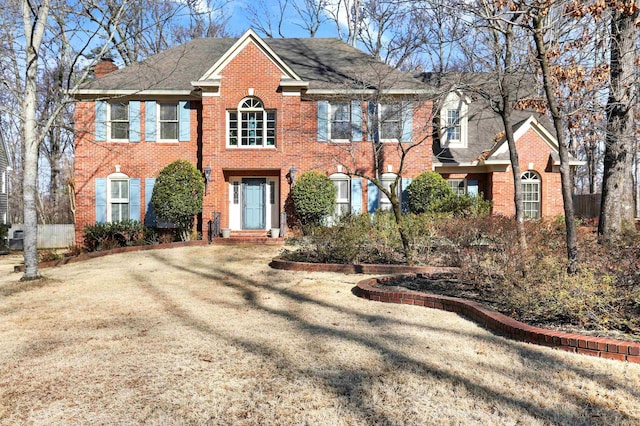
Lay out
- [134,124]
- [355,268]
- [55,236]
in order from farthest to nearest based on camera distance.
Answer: [55,236]
[134,124]
[355,268]

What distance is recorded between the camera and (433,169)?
17.8m

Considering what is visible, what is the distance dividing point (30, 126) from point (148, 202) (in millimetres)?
8385

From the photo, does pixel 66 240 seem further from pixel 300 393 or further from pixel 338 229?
pixel 300 393

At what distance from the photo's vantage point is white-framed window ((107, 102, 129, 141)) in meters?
17.7

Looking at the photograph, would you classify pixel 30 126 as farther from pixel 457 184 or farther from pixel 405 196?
pixel 457 184

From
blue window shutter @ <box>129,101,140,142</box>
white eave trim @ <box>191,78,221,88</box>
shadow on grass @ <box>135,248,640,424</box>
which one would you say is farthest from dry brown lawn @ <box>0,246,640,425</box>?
blue window shutter @ <box>129,101,140,142</box>

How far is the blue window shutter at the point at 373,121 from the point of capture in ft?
53.8

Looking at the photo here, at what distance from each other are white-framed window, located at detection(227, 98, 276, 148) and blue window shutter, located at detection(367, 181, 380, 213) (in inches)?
161

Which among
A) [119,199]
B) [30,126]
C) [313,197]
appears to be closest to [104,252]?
[119,199]

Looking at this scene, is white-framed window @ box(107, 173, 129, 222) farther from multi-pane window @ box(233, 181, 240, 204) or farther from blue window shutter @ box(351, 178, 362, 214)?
blue window shutter @ box(351, 178, 362, 214)

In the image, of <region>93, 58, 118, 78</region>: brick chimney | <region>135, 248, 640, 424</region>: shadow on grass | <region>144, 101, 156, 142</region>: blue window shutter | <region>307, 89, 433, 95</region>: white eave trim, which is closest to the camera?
<region>135, 248, 640, 424</region>: shadow on grass

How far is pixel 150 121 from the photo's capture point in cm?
1753

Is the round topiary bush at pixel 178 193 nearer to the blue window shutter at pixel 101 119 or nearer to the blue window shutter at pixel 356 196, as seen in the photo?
the blue window shutter at pixel 101 119

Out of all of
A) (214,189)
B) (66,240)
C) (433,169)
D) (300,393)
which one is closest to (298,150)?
(214,189)
